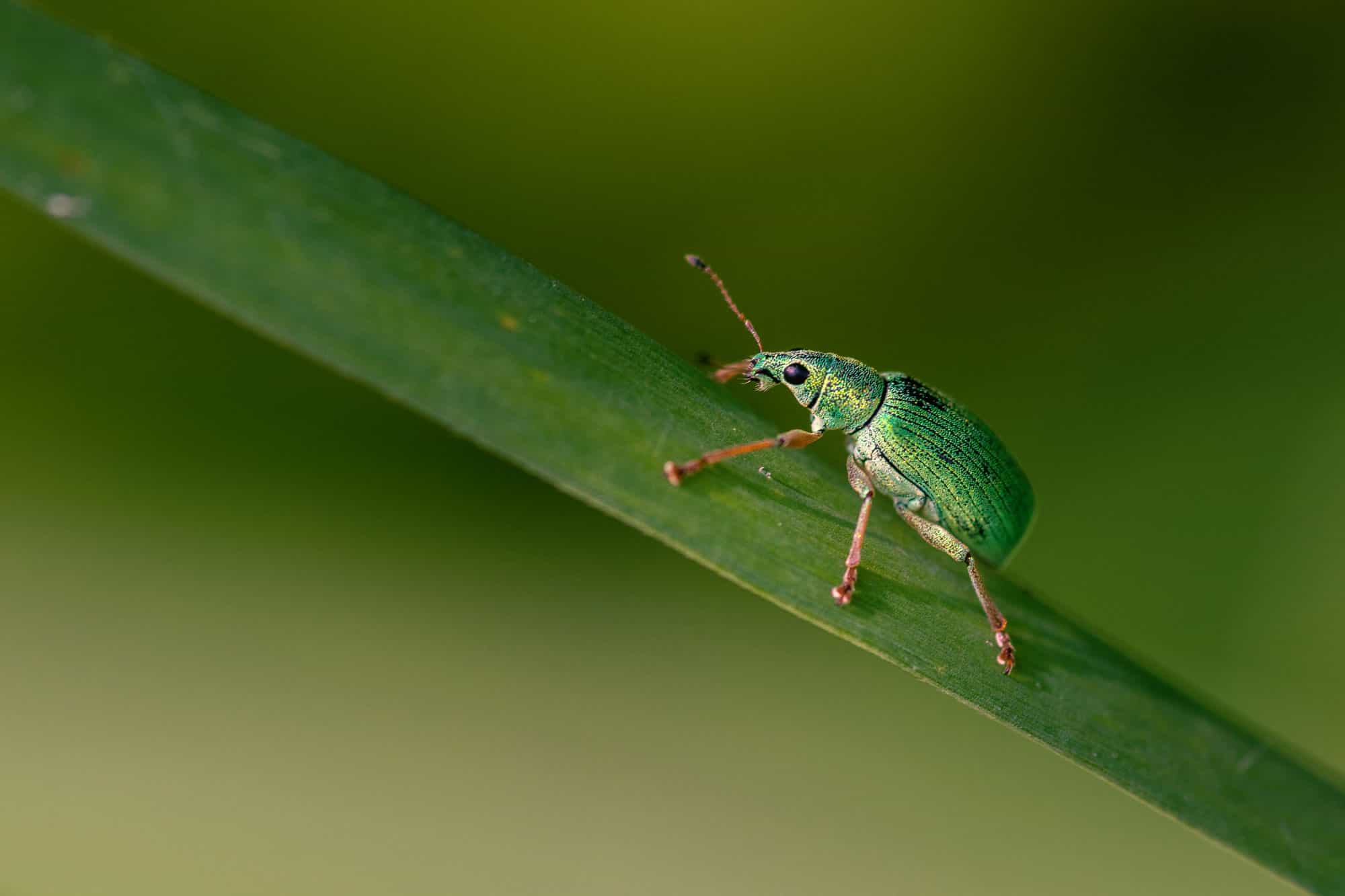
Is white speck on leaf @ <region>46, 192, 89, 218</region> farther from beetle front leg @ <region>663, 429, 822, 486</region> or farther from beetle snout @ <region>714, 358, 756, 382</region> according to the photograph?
beetle snout @ <region>714, 358, 756, 382</region>

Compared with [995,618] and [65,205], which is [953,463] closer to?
[995,618]

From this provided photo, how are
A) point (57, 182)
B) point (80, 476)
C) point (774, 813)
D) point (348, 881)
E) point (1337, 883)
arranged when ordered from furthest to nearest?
point (774, 813)
point (1337, 883)
point (80, 476)
point (348, 881)
point (57, 182)

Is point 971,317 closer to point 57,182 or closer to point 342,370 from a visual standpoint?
point 342,370

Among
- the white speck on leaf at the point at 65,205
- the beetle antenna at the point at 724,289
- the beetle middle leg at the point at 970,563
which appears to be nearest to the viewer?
the white speck on leaf at the point at 65,205

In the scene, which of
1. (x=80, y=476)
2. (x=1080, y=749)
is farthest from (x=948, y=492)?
(x=80, y=476)

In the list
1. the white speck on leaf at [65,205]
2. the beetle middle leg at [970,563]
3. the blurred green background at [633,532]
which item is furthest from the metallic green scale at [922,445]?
the white speck on leaf at [65,205]

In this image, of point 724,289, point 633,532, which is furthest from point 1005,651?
point 724,289

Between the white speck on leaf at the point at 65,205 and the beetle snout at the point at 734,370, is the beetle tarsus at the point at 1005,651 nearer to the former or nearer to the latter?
the beetle snout at the point at 734,370
